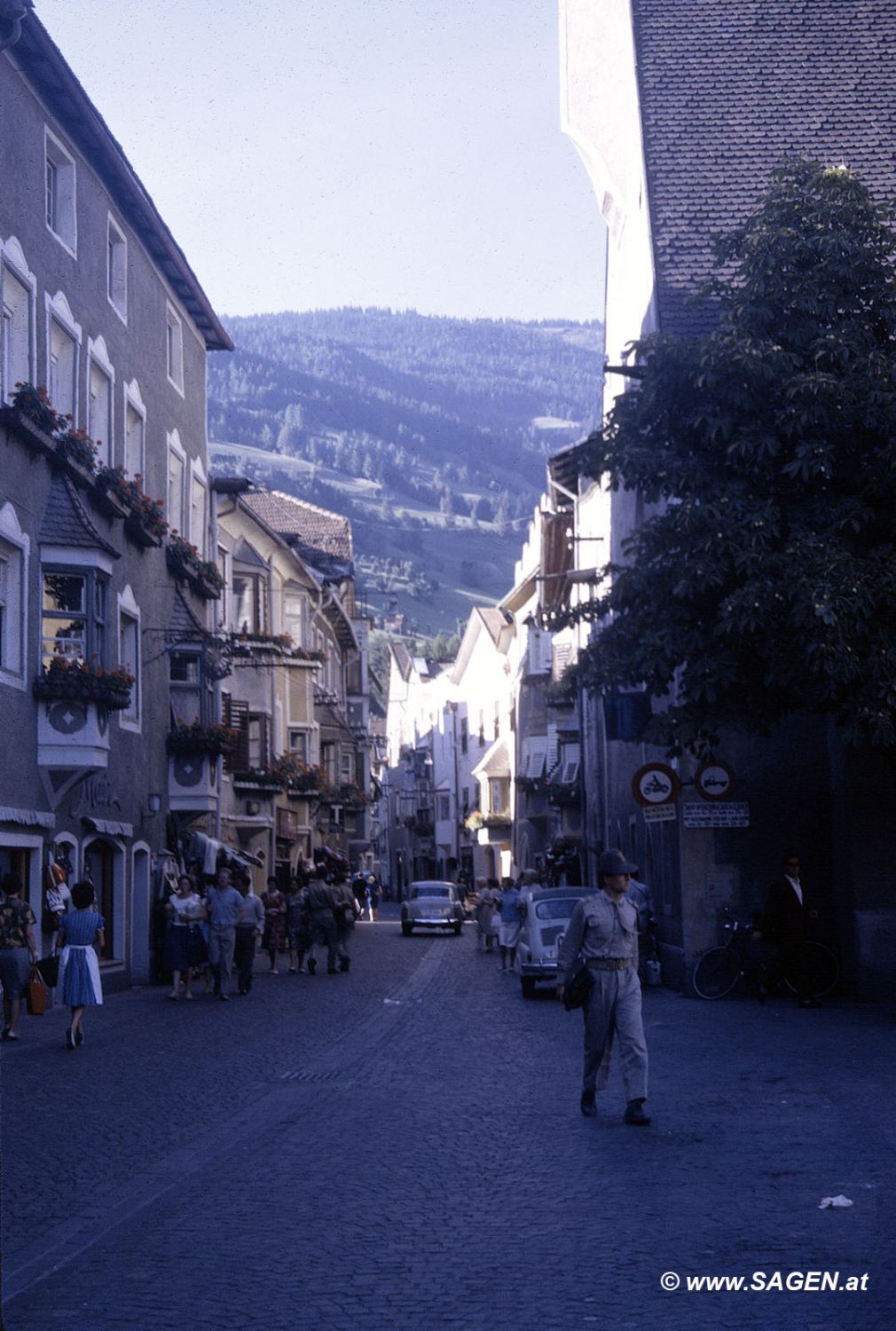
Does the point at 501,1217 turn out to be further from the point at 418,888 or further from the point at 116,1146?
the point at 418,888

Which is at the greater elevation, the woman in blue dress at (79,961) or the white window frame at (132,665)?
the white window frame at (132,665)

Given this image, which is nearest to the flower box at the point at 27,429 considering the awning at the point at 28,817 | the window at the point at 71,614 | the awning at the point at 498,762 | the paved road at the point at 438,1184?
the window at the point at 71,614

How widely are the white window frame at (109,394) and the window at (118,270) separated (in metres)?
1.47

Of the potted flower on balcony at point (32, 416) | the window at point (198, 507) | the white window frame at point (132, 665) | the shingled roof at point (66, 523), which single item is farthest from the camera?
the window at point (198, 507)

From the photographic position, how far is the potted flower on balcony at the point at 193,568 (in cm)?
3372

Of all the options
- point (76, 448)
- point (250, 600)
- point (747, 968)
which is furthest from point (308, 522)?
point (747, 968)

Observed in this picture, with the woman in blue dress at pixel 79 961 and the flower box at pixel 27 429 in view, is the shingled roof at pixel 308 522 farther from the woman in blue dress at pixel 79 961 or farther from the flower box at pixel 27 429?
the woman in blue dress at pixel 79 961

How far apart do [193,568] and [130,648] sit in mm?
4208

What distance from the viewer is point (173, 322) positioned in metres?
35.8

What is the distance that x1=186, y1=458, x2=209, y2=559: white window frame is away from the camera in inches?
1463

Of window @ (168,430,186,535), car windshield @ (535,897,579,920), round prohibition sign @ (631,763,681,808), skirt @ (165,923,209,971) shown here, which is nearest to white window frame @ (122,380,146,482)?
window @ (168,430,186,535)

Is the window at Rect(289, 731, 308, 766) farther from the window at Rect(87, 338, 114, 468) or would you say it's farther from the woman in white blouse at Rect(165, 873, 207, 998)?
the woman in white blouse at Rect(165, 873, 207, 998)

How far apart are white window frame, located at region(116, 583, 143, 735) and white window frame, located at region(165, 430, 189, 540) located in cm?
407

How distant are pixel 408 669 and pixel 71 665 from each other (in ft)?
380
